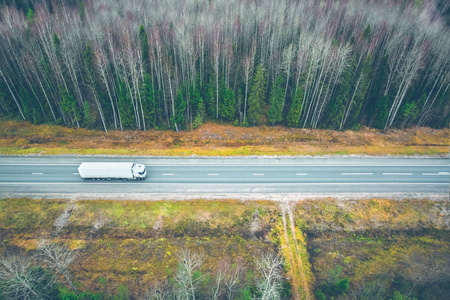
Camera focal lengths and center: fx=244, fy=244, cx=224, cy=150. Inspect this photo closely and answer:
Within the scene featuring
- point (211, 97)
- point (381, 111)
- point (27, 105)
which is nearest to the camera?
point (27, 105)

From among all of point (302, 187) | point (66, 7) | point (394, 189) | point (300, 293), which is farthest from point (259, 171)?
point (66, 7)

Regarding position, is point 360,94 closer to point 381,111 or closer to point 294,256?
point 381,111

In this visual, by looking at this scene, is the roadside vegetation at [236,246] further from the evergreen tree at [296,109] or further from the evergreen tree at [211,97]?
the evergreen tree at [211,97]

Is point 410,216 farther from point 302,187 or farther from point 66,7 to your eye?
point 66,7

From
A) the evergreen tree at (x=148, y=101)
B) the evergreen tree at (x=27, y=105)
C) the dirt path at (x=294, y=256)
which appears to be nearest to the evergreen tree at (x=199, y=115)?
the evergreen tree at (x=148, y=101)

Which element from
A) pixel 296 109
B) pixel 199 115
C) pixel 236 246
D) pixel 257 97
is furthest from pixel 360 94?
pixel 236 246

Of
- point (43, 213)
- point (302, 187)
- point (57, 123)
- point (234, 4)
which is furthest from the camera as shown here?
point (234, 4)
